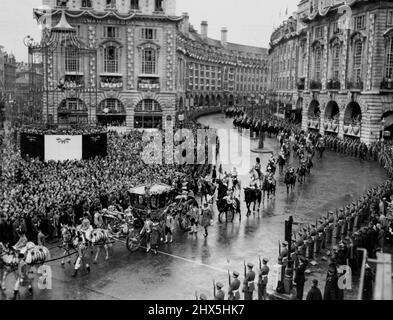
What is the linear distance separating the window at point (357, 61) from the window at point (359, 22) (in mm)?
1710

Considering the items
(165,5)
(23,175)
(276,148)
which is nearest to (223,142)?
(276,148)

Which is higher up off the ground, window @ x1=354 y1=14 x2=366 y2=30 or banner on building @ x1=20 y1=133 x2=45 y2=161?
window @ x1=354 y1=14 x2=366 y2=30

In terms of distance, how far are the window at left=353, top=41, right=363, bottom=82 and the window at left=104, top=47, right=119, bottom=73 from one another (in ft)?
97.5

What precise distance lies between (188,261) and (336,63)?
4662 centimetres

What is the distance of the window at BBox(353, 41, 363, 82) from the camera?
54922 mm

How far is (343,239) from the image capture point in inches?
814

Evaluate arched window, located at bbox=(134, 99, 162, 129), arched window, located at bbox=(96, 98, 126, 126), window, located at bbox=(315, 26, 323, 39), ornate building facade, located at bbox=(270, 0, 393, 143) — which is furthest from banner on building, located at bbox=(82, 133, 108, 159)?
window, located at bbox=(315, 26, 323, 39)

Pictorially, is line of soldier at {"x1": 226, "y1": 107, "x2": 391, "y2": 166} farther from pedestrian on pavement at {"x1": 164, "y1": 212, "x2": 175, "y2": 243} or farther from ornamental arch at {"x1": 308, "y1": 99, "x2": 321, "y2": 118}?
pedestrian on pavement at {"x1": 164, "y1": 212, "x2": 175, "y2": 243}

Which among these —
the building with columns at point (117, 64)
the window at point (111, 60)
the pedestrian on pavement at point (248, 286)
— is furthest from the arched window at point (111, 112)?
the pedestrian on pavement at point (248, 286)

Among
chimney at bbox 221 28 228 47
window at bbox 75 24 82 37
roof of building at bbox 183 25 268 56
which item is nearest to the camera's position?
window at bbox 75 24 82 37

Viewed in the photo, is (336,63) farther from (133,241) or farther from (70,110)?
(133,241)

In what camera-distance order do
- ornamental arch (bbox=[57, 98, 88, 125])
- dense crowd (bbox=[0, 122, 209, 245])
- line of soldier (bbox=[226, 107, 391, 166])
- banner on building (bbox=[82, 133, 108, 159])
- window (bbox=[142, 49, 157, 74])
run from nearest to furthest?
dense crowd (bbox=[0, 122, 209, 245]), banner on building (bbox=[82, 133, 108, 159]), line of soldier (bbox=[226, 107, 391, 166]), ornamental arch (bbox=[57, 98, 88, 125]), window (bbox=[142, 49, 157, 74])

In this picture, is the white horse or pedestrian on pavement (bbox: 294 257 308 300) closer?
pedestrian on pavement (bbox: 294 257 308 300)

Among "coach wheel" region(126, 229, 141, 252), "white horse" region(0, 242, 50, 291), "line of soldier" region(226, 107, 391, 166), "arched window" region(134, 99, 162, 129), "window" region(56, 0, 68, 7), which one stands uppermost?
"window" region(56, 0, 68, 7)
